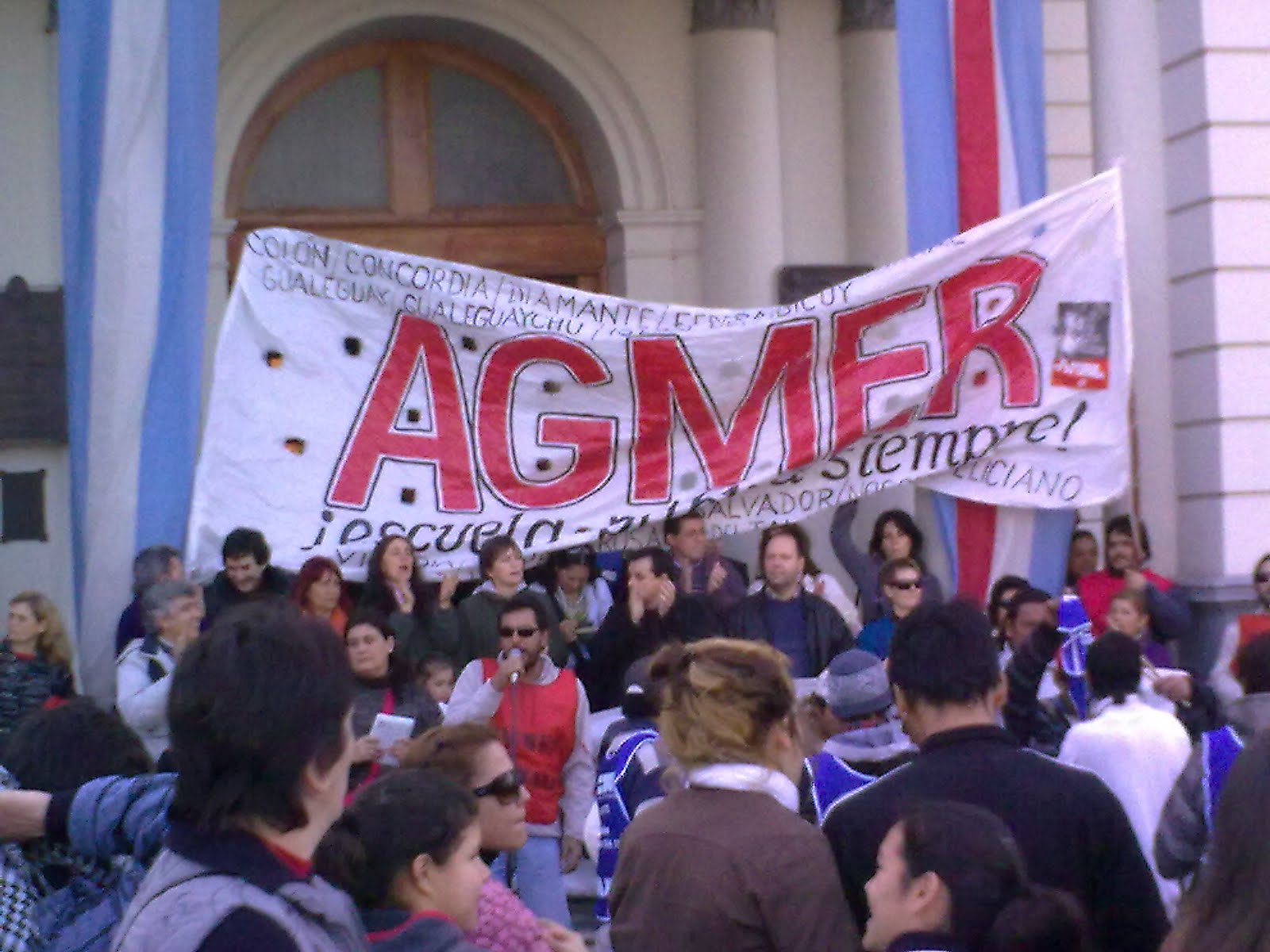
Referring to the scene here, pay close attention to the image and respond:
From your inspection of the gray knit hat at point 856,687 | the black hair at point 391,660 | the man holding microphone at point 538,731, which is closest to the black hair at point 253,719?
the gray knit hat at point 856,687

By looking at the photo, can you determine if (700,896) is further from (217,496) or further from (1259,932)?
(217,496)

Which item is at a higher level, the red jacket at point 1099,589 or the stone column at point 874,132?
the stone column at point 874,132

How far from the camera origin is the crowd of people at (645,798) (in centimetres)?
250

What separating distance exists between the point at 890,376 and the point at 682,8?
3.73 meters

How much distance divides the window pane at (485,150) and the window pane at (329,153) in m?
0.35

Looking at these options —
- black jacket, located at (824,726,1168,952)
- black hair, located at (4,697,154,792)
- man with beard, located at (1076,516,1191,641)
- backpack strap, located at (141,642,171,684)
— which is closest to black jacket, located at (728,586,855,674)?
man with beard, located at (1076,516,1191,641)

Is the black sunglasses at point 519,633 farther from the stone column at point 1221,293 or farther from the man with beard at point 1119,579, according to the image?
the stone column at point 1221,293

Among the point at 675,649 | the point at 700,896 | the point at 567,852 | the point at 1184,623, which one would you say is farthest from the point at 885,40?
the point at 700,896

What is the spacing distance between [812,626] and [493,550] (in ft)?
4.39

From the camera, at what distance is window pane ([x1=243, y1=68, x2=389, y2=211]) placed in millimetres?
11727

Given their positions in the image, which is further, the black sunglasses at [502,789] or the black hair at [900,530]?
the black hair at [900,530]

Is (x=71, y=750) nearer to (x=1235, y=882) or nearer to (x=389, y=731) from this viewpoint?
(x=1235, y=882)

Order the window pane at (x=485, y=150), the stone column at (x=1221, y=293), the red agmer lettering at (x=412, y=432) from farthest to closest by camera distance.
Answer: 1. the window pane at (x=485, y=150)
2. the stone column at (x=1221, y=293)
3. the red agmer lettering at (x=412, y=432)

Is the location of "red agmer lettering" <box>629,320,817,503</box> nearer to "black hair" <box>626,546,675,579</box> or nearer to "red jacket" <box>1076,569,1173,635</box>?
"black hair" <box>626,546,675,579</box>
